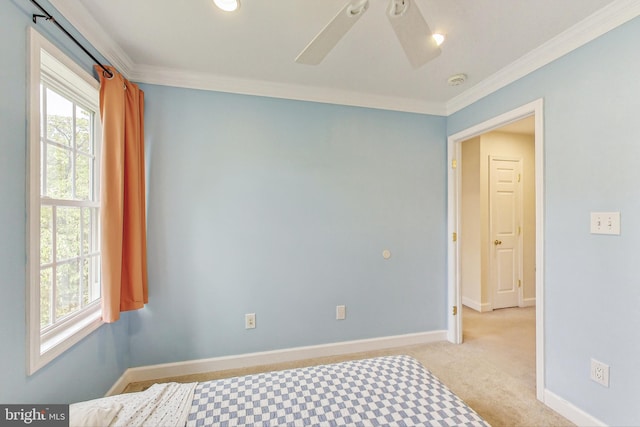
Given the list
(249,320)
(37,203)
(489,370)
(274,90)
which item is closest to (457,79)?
(274,90)

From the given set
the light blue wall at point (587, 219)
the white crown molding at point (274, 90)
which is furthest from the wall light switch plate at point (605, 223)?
the white crown molding at point (274, 90)

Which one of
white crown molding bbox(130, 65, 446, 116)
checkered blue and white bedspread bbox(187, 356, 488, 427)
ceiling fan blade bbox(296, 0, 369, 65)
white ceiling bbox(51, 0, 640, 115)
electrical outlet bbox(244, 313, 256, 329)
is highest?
white ceiling bbox(51, 0, 640, 115)

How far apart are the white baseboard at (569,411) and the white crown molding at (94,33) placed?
3745 millimetres

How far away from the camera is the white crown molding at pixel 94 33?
1.42 meters

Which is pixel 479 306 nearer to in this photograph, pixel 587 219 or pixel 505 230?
pixel 505 230

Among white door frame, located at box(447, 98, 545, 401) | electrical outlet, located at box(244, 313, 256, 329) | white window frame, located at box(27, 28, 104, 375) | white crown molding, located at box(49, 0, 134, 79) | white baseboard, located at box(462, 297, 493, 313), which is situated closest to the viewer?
white window frame, located at box(27, 28, 104, 375)

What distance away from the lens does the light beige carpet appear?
1.79m

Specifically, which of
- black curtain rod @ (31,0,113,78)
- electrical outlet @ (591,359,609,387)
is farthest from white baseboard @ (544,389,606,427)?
black curtain rod @ (31,0,113,78)

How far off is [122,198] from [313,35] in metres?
1.68

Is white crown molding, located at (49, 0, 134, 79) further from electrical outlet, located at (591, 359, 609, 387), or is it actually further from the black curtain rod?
electrical outlet, located at (591, 359, 609, 387)

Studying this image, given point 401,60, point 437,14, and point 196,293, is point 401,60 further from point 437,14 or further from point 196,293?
point 196,293

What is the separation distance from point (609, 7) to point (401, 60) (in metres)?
1.12

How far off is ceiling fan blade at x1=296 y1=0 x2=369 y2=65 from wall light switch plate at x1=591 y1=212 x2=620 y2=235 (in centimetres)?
177

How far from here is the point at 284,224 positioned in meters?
2.41
